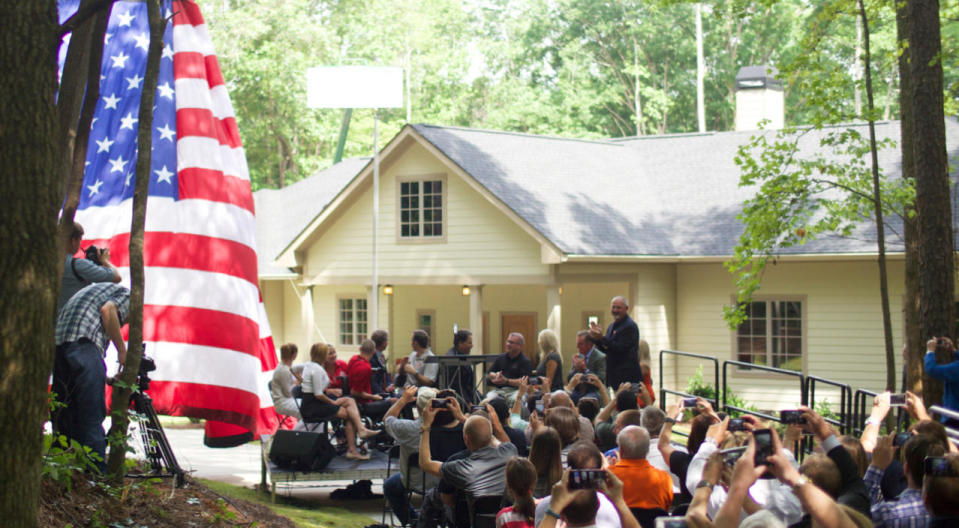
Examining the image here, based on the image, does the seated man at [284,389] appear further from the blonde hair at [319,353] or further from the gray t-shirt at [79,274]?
the gray t-shirt at [79,274]

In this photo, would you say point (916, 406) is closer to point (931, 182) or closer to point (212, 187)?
point (931, 182)

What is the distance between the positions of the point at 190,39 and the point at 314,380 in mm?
4377

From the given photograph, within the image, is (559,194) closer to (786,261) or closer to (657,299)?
(657,299)

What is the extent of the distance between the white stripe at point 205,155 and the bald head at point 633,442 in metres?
3.72

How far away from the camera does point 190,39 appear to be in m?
7.96

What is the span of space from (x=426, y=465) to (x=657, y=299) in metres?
13.5

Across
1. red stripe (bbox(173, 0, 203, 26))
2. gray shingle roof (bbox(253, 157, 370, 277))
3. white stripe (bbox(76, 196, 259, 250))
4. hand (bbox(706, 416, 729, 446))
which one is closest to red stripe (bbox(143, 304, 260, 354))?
white stripe (bbox(76, 196, 259, 250))

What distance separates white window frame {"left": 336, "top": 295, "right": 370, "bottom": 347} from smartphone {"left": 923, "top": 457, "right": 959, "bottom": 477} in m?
20.3

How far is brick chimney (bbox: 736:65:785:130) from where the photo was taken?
2477 centimetres

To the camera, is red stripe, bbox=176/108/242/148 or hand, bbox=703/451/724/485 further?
red stripe, bbox=176/108/242/148

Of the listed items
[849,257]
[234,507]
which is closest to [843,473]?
[234,507]

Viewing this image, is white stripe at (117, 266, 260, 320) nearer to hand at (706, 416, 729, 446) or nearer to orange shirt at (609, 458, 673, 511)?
orange shirt at (609, 458, 673, 511)

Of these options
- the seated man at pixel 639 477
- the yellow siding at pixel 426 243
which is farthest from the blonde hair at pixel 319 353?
the yellow siding at pixel 426 243

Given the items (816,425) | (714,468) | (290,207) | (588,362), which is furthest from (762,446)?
(290,207)
